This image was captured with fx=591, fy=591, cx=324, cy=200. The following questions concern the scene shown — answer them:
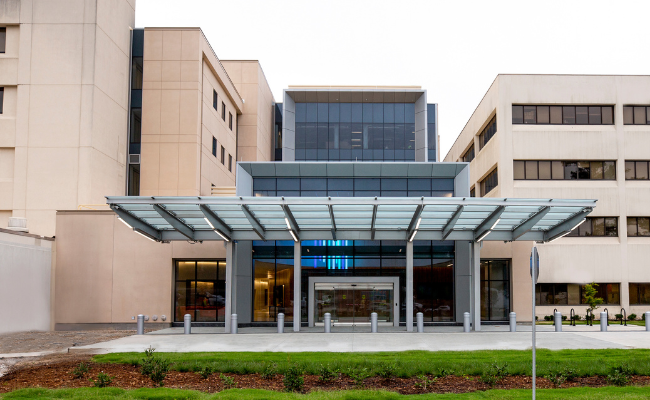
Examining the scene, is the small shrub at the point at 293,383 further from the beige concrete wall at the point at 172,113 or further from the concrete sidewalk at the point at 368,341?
the beige concrete wall at the point at 172,113

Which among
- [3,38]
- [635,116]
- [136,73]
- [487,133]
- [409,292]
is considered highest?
[3,38]

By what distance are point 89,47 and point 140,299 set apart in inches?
604

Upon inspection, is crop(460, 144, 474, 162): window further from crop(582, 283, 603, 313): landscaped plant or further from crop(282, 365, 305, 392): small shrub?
crop(282, 365, 305, 392): small shrub

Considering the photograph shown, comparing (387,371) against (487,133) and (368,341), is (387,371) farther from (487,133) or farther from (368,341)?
(487,133)

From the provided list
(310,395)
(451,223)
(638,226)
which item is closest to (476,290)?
(451,223)

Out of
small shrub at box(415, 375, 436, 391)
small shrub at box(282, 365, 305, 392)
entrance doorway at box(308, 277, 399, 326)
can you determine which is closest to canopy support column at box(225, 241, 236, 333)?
entrance doorway at box(308, 277, 399, 326)

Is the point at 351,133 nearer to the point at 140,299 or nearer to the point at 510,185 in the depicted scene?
the point at 510,185

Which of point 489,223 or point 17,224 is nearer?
point 489,223

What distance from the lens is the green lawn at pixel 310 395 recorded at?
37.9ft

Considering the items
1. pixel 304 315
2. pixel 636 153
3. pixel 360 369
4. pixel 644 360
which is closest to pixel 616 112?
pixel 636 153

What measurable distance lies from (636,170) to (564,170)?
4.62m

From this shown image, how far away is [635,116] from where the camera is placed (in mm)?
38219

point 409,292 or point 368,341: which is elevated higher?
point 409,292

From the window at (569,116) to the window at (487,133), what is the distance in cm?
228
